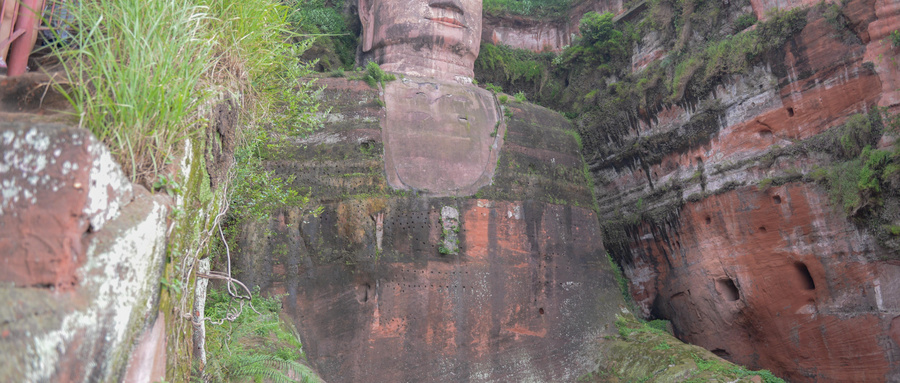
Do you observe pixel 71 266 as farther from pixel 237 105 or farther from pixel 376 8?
pixel 376 8

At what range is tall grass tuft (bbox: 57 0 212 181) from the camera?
311 cm

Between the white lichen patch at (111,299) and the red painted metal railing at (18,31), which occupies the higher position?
the red painted metal railing at (18,31)

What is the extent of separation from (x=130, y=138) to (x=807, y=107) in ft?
37.2

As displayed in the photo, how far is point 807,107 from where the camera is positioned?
10875 millimetres

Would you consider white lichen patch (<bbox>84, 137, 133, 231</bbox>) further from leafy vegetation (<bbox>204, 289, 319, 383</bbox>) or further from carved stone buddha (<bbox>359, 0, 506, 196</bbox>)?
carved stone buddha (<bbox>359, 0, 506, 196</bbox>)

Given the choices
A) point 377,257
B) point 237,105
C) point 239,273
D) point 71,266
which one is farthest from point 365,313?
point 71,266

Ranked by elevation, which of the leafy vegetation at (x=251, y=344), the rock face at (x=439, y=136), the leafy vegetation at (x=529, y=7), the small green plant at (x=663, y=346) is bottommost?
the small green plant at (x=663, y=346)

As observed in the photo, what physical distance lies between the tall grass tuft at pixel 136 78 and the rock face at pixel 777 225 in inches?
412

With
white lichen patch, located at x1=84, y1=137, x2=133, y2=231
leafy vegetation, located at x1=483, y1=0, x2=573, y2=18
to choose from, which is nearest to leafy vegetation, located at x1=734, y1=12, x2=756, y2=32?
leafy vegetation, located at x1=483, y1=0, x2=573, y2=18

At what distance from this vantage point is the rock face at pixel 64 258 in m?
2.43

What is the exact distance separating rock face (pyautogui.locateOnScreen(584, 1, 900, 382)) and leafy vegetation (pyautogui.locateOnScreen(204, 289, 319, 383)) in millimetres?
8219

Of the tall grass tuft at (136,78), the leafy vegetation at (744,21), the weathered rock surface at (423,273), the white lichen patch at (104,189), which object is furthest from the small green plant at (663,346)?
the white lichen patch at (104,189)

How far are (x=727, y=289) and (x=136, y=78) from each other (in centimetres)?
1178

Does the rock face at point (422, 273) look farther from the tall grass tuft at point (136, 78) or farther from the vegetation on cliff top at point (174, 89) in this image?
the tall grass tuft at point (136, 78)
